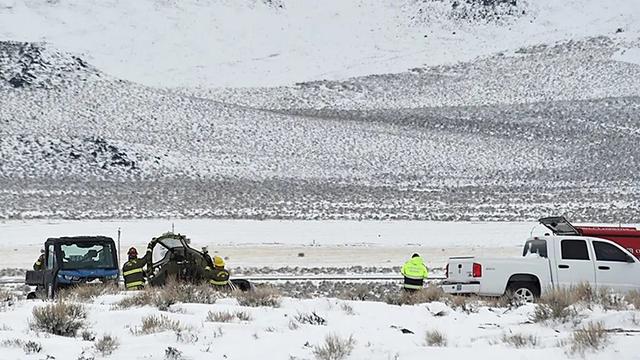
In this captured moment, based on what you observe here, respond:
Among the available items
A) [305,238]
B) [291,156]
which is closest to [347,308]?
[305,238]

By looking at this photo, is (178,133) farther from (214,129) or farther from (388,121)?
(388,121)

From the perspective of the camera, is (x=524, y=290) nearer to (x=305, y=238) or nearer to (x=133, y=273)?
(x=133, y=273)

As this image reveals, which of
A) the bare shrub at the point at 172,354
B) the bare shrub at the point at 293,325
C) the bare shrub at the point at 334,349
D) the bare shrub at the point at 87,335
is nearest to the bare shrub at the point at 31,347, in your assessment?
the bare shrub at the point at 87,335

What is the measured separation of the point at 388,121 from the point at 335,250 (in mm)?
53031

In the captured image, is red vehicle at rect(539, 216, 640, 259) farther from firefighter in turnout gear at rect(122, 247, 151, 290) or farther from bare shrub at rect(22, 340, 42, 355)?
bare shrub at rect(22, 340, 42, 355)

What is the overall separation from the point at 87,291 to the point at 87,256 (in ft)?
10.1

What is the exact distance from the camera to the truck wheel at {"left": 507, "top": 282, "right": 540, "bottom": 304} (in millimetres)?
16875

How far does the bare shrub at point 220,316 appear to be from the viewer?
12.2 m

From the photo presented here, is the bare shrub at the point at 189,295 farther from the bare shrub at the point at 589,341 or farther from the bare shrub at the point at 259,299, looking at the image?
the bare shrub at the point at 589,341

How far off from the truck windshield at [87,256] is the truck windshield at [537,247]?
731 cm

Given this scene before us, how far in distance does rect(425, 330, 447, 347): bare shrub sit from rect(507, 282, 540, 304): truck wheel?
5.64 metres

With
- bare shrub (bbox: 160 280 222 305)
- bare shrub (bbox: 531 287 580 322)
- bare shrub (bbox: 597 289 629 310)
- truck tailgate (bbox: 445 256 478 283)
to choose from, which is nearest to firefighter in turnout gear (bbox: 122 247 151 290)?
bare shrub (bbox: 160 280 222 305)

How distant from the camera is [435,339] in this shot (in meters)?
11.1

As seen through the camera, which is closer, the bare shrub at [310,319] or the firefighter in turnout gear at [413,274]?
the bare shrub at [310,319]
